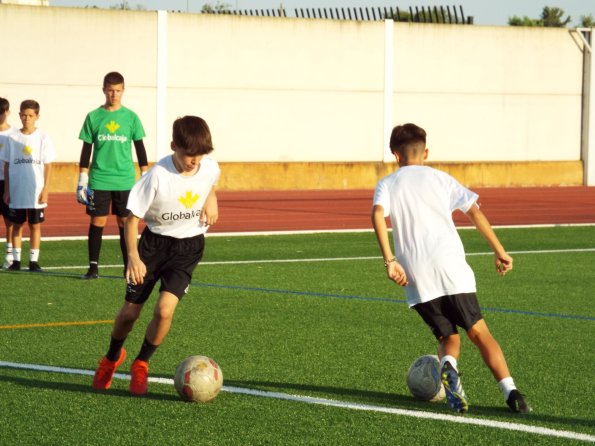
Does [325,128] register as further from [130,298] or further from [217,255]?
[130,298]

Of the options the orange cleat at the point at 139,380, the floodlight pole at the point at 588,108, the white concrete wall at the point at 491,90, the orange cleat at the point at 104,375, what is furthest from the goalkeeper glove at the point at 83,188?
the floodlight pole at the point at 588,108

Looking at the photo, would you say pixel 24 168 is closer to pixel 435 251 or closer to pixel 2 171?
pixel 2 171

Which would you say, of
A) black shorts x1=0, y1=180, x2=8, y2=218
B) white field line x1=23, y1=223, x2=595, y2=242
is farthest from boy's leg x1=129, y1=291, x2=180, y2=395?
white field line x1=23, y1=223, x2=595, y2=242

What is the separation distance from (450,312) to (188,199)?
160 cm

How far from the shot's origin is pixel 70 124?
→ 105ft

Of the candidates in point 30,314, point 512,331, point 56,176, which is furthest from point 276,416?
point 56,176

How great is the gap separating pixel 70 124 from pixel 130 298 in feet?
83.5

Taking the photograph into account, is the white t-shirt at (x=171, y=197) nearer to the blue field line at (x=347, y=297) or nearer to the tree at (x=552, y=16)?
the blue field line at (x=347, y=297)

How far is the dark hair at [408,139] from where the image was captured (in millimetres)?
6754

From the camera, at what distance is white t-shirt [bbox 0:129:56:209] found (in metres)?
13.7

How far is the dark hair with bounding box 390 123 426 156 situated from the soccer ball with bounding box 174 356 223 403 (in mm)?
1568

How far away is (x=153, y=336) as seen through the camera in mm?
7070

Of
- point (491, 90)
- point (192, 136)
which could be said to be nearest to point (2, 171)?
point (192, 136)

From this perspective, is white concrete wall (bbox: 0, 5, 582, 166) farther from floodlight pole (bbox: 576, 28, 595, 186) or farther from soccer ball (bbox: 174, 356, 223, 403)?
soccer ball (bbox: 174, 356, 223, 403)
